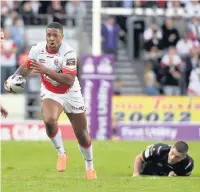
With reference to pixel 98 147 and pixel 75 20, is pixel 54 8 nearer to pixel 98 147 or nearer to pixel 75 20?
pixel 75 20

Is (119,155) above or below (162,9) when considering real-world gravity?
below

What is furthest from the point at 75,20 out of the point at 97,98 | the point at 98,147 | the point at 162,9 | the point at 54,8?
the point at 98,147

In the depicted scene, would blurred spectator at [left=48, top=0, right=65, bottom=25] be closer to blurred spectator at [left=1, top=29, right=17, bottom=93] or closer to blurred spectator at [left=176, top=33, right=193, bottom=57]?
blurred spectator at [left=1, top=29, right=17, bottom=93]

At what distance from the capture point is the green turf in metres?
13.3

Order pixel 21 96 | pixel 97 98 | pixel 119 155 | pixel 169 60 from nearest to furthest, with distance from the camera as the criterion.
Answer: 1. pixel 119 155
2. pixel 97 98
3. pixel 21 96
4. pixel 169 60

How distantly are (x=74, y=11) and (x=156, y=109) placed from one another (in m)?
4.79

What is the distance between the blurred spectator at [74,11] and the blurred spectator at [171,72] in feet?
10.1

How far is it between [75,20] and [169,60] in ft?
11.0

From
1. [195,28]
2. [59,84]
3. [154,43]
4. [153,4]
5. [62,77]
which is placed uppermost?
[62,77]

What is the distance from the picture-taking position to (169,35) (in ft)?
99.3

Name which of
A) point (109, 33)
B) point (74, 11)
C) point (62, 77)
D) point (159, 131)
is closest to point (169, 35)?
point (109, 33)

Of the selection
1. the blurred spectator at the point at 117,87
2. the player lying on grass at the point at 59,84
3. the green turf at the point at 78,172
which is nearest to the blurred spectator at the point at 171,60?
the blurred spectator at the point at 117,87

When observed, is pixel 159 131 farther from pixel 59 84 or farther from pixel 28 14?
pixel 59 84

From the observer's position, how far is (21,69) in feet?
47.7
